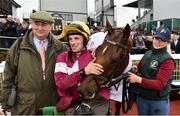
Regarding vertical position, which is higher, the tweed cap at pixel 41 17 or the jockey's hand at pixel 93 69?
the tweed cap at pixel 41 17

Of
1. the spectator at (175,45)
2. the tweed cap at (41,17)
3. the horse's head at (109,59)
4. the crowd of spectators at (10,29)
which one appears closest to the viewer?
the horse's head at (109,59)

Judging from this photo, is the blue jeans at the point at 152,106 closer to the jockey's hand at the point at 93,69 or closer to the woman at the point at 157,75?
the woman at the point at 157,75

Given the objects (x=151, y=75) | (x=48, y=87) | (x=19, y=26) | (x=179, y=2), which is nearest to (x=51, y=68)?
(x=48, y=87)

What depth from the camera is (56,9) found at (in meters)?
11.8

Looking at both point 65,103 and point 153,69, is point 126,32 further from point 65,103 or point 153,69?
point 153,69

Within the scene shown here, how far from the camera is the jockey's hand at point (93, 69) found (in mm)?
2807

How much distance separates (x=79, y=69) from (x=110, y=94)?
1.65 ft

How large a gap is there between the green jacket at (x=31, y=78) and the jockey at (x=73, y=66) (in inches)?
13.8

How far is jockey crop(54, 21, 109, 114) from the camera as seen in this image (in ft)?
9.50

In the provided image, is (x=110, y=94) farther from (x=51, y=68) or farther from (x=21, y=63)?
(x=21, y=63)

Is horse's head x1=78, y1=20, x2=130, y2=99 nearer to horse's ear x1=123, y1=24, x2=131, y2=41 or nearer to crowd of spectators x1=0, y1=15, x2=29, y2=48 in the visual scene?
horse's ear x1=123, y1=24, x2=131, y2=41

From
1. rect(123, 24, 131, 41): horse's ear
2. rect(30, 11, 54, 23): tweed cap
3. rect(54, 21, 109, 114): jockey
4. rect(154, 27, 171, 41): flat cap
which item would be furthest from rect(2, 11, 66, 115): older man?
rect(154, 27, 171, 41): flat cap

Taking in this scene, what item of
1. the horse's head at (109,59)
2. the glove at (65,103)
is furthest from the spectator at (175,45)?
the glove at (65,103)

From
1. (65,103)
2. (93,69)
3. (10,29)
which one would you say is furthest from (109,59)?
(10,29)
